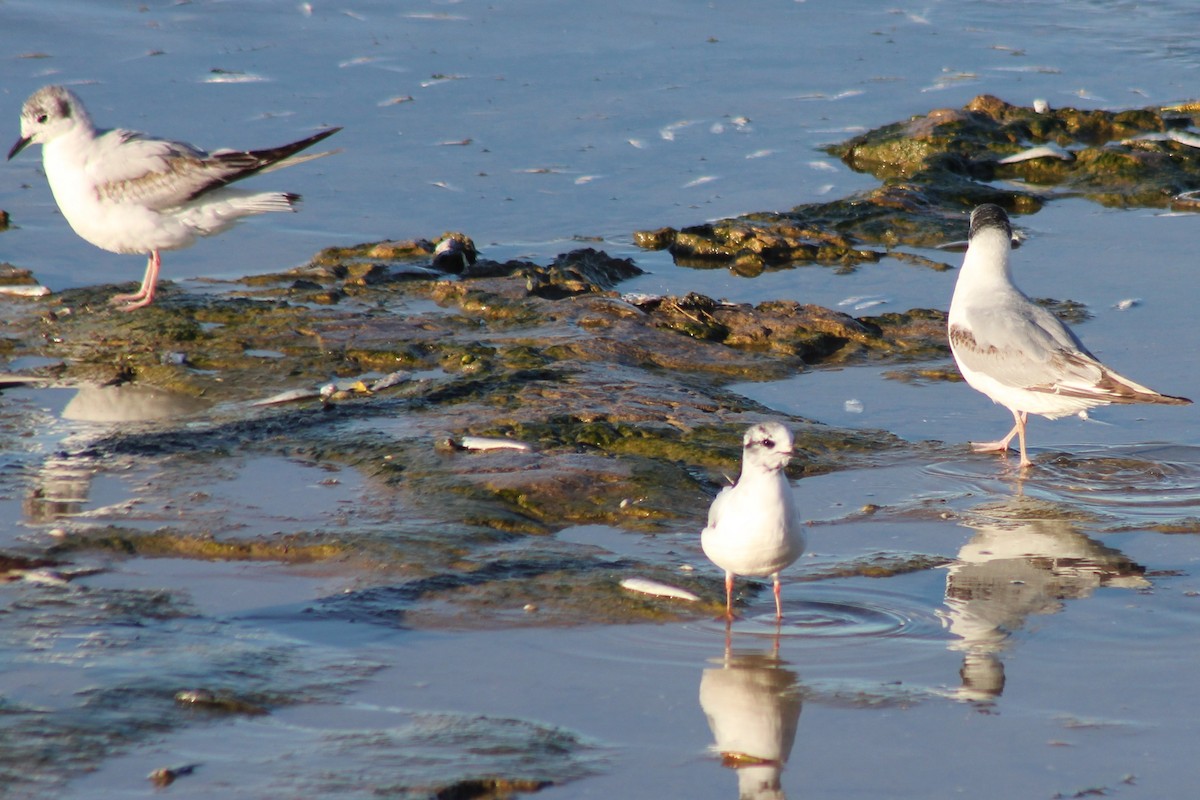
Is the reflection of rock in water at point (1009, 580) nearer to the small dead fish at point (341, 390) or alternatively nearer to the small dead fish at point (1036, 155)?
the small dead fish at point (341, 390)

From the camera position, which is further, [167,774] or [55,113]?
[55,113]

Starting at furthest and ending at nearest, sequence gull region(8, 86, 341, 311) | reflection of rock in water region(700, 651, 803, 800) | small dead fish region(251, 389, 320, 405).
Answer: gull region(8, 86, 341, 311) < small dead fish region(251, 389, 320, 405) < reflection of rock in water region(700, 651, 803, 800)

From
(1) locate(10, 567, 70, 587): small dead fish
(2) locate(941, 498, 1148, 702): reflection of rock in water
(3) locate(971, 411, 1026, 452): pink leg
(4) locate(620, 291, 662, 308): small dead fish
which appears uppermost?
(4) locate(620, 291, 662, 308): small dead fish

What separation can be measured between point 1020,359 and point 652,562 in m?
2.52

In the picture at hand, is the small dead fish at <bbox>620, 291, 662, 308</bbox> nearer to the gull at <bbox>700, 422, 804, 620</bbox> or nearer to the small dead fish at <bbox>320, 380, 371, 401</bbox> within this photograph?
the small dead fish at <bbox>320, 380, 371, 401</bbox>

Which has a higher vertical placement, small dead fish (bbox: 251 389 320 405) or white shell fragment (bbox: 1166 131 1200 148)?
white shell fragment (bbox: 1166 131 1200 148)

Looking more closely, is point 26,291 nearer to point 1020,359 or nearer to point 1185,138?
point 1020,359

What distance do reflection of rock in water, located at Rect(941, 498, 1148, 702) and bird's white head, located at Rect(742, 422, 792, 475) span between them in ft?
2.65

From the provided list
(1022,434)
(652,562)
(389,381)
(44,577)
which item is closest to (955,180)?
(1022,434)

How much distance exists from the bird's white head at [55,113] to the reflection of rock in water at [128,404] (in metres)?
2.38

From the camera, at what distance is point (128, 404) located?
22.4 ft

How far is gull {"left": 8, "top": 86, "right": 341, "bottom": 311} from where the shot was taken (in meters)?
8.32

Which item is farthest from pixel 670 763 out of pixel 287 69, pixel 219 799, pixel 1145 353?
pixel 287 69

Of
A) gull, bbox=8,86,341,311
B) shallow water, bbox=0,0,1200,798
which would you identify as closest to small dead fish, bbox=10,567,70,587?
shallow water, bbox=0,0,1200,798
